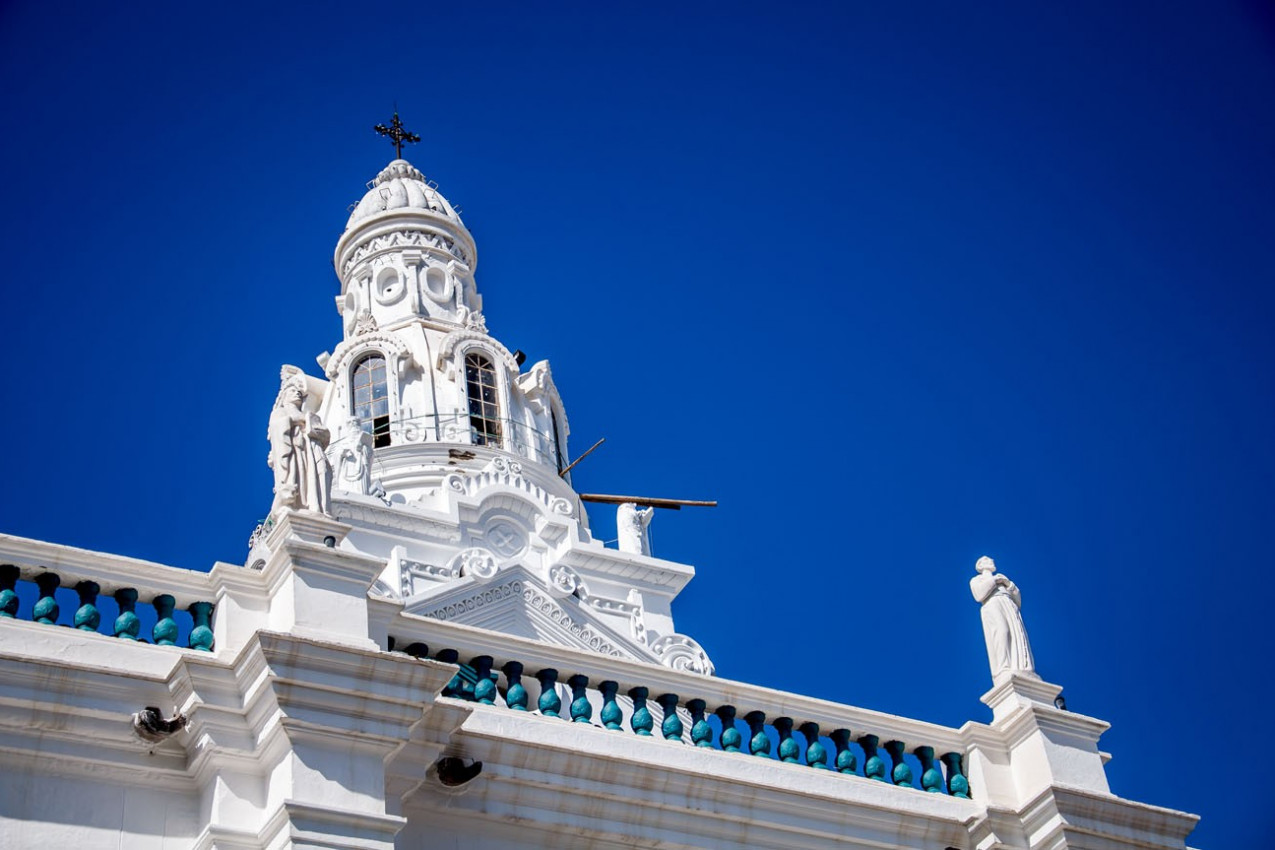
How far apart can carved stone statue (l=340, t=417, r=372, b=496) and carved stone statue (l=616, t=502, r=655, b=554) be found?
4.95 meters

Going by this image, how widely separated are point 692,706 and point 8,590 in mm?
5329

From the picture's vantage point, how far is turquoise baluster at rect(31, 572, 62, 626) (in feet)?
42.2

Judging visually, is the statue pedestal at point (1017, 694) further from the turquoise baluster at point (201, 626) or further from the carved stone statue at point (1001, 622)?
the turquoise baluster at point (201, 626)

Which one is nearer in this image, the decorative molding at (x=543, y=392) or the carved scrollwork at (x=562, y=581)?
the carved scrollwork at (x=562, y=581)

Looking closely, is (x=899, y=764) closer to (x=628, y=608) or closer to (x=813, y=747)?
(x=813, y=747)

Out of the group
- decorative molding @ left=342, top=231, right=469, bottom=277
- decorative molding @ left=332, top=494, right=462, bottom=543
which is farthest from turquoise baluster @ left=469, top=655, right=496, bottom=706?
decorative molding @ left=342, top=231, right=469, bottom=277

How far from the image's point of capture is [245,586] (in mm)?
13375

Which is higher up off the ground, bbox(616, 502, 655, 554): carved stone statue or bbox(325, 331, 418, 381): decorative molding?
bbox(325, 331, 418, 381): decorative molding

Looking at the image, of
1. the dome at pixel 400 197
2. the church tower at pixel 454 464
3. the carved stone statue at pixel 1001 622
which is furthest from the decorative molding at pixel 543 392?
the carved stone statue at pixel 1001 622

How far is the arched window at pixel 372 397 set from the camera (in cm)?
3684

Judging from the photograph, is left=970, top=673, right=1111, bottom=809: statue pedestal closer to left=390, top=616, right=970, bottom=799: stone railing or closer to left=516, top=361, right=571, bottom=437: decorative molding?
left=390, top=616, right=970, bottom=799: stone railing

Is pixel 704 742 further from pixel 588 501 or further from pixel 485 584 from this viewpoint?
pixel 588 501

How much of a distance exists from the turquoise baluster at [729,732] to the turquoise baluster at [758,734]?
0.15 meters

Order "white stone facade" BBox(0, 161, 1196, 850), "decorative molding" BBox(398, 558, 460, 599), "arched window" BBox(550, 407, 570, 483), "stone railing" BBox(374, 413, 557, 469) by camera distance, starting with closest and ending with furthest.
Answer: "white stone facade" BBox(0, 161, 1196, 850), "decorative molding" BBox(398, 558, 460, 599), "stone railing" BBox(374, 413, 557, 469), "arched window" BBox(550, 407, 570, 483)
